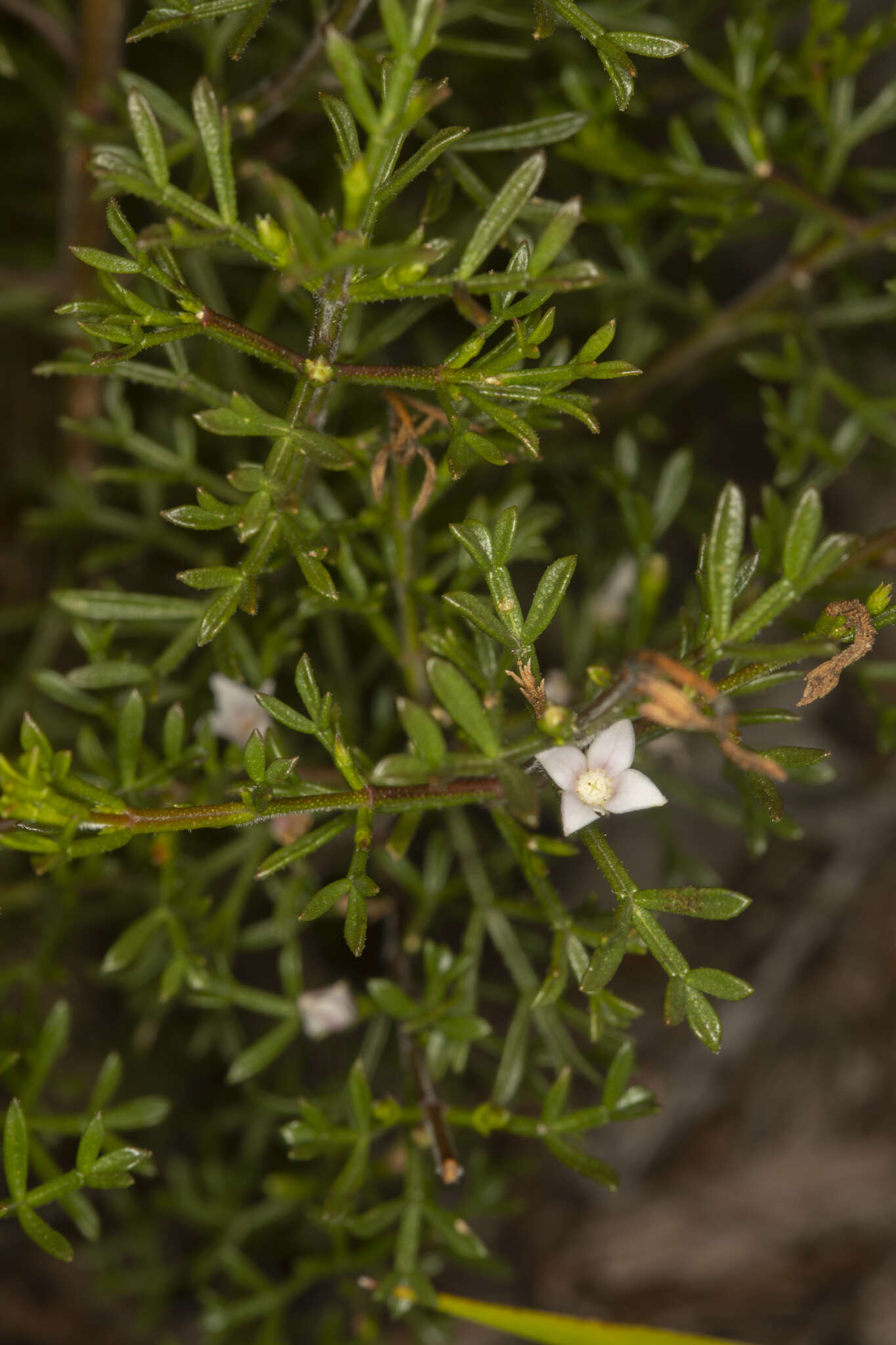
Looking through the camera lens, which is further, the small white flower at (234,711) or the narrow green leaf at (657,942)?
the small white flower at (234,711)

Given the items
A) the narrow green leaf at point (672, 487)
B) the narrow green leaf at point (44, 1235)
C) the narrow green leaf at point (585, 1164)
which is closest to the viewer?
the narrow green leaf at point (44, 1235)

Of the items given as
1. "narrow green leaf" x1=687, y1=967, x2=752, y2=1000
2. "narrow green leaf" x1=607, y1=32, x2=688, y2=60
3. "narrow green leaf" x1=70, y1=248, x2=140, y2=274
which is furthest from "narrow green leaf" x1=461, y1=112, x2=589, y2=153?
"narrow green leaf" x1=687, y1=967, x2=752, y2=1000

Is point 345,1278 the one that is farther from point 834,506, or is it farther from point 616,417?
point 834,506

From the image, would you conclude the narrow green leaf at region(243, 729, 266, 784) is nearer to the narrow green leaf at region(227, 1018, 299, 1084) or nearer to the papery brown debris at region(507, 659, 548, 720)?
the papery brown debris at region(507, 659, 548, 720)

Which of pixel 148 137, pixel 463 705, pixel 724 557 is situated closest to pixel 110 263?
pixel 148 137

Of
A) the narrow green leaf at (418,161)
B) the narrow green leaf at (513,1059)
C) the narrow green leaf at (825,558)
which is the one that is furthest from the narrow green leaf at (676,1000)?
the narrow green leaf at (418,161)

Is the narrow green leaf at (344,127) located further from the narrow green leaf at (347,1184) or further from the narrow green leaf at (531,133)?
the narrow green leaf at (347,1184)

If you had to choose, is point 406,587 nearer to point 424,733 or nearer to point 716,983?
point 424,733
